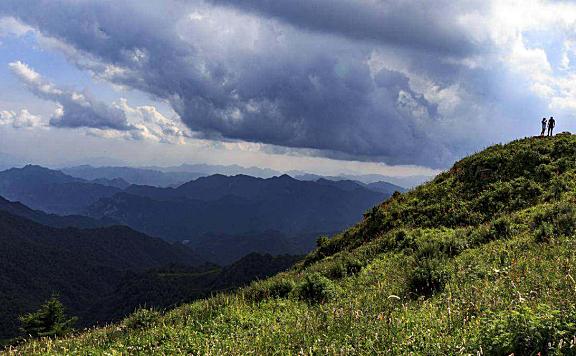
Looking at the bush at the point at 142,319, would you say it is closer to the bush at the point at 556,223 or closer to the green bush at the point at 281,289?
the green bush at the point at 281,289

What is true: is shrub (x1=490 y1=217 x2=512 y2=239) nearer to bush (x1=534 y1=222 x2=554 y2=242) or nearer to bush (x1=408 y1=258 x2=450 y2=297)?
bush (x1=534 y1=222 x2=554 y2=242)

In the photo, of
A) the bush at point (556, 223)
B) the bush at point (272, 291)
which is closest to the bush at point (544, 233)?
the bush at point (556, 223)

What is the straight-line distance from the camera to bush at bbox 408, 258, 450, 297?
10540 millimetres

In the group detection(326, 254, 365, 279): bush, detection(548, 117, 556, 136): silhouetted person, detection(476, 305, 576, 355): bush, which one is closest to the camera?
detection(476, 305, 576, 355): bush

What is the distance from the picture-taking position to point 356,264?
18.0m

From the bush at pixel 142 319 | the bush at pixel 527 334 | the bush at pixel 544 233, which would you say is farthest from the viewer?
the bush at pixel 544 233

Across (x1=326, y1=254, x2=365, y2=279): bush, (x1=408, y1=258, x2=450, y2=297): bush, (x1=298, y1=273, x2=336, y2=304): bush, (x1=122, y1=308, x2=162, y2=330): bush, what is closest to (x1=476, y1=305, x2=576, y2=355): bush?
(x1=408, y1=258, x2=450, y2=297): bush

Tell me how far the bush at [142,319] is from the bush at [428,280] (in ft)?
25.4

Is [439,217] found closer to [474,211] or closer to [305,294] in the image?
[474,211]

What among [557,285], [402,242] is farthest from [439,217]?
[557,285]

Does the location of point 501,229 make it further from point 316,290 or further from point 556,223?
point 316,290

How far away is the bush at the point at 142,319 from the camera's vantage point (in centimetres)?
1143

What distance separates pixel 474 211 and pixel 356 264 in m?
11.0

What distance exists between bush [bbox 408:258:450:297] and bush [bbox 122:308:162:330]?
305 inches
